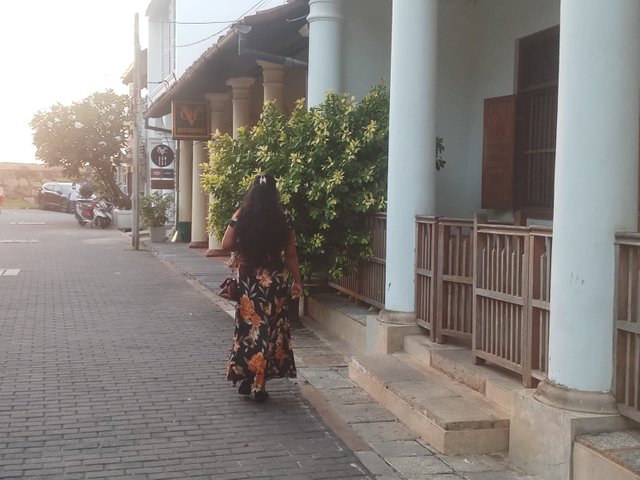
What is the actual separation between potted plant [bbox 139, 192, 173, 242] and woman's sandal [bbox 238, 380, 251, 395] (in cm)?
1770

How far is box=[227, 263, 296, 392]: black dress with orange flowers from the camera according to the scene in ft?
19.8

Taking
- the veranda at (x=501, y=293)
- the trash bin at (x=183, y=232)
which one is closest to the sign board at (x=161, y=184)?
the trash bin at (x=183, y=232)

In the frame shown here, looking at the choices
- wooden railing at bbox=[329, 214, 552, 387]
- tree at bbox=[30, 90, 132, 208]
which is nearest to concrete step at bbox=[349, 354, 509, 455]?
wooden railing at bbox=[329, 214, 552, 387]

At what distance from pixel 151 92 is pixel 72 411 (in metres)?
27.7

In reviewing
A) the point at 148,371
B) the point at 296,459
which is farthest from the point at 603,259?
the point at 148,371

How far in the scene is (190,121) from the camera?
63.2 feet

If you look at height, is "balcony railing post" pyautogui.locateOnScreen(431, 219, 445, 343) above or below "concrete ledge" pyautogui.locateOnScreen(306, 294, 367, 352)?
above

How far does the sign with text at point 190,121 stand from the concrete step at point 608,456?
1623cm

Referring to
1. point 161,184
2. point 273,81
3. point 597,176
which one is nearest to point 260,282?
point 597,176

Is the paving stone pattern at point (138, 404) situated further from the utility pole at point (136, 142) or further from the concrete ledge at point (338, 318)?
the utility pole at point (136, 142)

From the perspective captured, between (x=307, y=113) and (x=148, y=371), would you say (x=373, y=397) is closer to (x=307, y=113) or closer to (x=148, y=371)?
(x=148, y=371)

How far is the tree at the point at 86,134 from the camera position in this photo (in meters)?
34.2

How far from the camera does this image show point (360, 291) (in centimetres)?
848

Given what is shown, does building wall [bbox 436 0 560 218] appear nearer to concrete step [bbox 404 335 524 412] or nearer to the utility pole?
concrete step [bbox 404 335 524 412]
